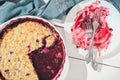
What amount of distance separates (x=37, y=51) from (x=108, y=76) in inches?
8.2

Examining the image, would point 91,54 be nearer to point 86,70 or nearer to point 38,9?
point 86,70

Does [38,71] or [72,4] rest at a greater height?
[72,4]

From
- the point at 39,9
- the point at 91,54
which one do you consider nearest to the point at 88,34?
the point at 91,54

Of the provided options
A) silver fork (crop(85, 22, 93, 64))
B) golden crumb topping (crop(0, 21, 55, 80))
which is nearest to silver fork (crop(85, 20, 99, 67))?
silver fork (crop(85, 22, 93, 64))

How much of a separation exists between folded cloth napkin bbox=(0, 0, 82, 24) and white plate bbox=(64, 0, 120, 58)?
0.07 feet

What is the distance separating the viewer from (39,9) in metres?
0.79

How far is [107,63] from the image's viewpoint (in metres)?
0.75

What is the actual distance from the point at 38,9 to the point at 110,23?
0.21m

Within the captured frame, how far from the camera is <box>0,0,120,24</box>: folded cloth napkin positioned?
78 cm

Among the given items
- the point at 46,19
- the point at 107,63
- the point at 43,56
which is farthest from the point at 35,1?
the point at 107,63

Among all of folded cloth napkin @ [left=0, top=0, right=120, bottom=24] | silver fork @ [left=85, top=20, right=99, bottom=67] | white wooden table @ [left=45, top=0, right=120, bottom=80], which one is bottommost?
→ white wooden table @ [left=45, top=0, right=120, bottom=80]

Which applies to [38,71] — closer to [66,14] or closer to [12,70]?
[12,70]

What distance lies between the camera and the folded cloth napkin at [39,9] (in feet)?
2.55

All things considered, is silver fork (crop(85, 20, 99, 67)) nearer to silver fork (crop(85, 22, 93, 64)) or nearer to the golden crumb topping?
silver fork (crop(85, 22, 93, 64))
